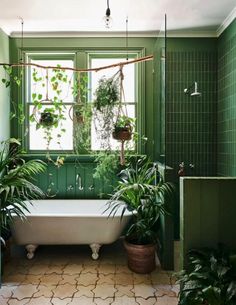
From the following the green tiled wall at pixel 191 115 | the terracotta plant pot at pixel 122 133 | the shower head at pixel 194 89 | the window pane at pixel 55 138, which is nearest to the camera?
the terracotta plant pot at pixel 122 133

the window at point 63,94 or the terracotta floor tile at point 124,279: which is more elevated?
the window at point 63,94

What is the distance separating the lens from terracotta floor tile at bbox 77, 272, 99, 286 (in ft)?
8.07

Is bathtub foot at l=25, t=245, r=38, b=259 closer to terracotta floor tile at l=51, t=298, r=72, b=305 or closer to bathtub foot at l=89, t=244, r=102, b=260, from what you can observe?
bathtub foot at l=89, t=244, r=102, b=260

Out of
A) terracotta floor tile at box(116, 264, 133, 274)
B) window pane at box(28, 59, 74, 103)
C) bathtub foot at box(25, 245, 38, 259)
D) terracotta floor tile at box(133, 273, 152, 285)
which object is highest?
window pane at box(28, 59, 74, 103)

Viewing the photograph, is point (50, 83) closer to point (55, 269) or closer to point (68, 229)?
point (68, 229)

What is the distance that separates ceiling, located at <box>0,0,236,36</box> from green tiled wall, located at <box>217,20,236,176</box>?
0.26 m

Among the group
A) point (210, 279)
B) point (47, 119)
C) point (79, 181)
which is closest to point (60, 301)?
point (210, 279)

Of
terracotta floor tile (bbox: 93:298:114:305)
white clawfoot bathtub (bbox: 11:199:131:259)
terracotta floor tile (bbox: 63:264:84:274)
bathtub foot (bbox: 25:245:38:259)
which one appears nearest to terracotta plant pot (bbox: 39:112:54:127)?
white clawfoot bathtub (bbox: 11:199:131:259)

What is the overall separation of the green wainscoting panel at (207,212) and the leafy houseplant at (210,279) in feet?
0.31

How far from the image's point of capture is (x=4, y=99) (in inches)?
131

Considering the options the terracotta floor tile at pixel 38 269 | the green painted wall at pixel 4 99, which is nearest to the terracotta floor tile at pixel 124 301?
the terracotta floor tile at pixel 38 269

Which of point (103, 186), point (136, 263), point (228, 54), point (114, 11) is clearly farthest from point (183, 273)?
point (114, 11)

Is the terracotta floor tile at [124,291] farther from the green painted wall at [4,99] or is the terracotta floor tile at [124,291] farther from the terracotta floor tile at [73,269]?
the green painted wall at [4,99]

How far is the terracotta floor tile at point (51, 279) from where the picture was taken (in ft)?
8.10
